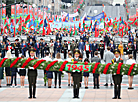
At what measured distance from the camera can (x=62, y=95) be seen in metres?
16.2

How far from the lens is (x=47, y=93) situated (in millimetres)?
16719

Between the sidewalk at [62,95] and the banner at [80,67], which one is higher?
the banner at [80,67]

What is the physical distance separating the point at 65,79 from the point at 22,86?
3.65m

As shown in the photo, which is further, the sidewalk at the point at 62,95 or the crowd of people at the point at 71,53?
the crowd of people at the point at 71,53

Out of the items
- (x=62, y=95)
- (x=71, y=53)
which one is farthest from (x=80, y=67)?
(x=71, y=53)

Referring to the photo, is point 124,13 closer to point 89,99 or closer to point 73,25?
point 73,25

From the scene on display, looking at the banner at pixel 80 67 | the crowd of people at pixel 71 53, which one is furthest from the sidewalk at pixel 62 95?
the banner at pixel 80 67

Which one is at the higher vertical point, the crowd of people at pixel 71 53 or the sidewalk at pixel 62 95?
the crowd of people at pixel 71 53

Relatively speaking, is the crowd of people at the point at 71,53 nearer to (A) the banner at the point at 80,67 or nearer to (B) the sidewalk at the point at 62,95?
(A) the banner at the point at 80,67

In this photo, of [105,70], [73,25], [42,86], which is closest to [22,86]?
[42,86]

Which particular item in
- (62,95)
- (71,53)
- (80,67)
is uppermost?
(71,53)

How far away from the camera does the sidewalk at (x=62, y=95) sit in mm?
15164

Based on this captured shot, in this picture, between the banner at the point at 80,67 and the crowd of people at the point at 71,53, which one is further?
the crowd of people at the point at 71,53

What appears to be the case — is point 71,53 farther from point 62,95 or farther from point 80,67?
point 80,67
